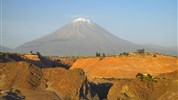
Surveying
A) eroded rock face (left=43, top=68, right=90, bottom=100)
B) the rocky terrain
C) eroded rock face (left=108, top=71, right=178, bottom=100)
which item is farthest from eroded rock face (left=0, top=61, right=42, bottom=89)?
eroded rock face (left=108, top=71, right=178, bottom=100)

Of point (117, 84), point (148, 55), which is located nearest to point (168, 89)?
point (117, 84)

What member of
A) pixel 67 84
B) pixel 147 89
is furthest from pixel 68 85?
pixel 147 89

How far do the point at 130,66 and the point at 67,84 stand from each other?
116 ft

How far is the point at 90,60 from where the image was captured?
8950 cm

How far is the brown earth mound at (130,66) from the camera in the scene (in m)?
73.9

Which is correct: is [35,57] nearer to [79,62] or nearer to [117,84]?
[79,62]

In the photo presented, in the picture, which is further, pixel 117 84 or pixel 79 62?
pixel 79 62

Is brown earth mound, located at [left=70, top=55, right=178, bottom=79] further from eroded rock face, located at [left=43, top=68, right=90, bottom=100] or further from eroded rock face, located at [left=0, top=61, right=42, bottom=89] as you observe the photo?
eroded rock face, located at [left=0, top=61, right=42, bottom=89]

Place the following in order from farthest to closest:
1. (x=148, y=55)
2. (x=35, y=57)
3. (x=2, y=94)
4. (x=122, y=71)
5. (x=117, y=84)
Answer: (x=35, y=57) < (x=148, y=55) < (x=122, y=71) < (x=117, y=84) < (x=2, y=94)

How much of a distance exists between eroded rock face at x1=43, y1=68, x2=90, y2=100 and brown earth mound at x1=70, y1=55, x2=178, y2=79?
93.8ft

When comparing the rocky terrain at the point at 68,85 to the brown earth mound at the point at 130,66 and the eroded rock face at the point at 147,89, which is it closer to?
the eroded rock face at the point at 147,89

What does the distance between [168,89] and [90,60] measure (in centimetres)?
5349

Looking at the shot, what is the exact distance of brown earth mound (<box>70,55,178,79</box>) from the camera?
242ft

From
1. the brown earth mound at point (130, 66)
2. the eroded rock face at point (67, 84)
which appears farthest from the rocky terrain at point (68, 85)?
the brown earth mound at point (130, 66)
